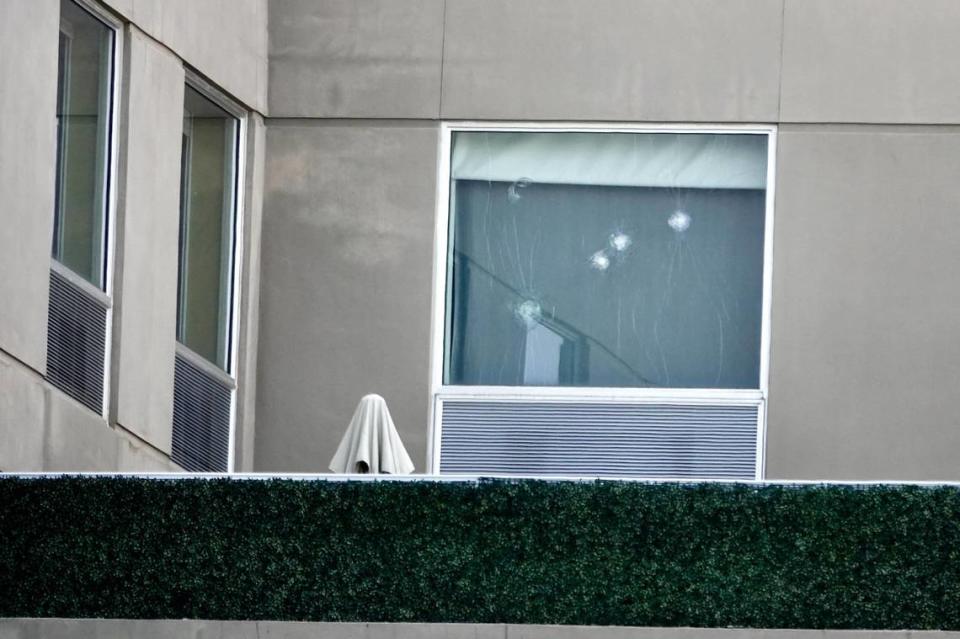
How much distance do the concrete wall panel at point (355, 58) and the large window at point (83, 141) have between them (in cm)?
252

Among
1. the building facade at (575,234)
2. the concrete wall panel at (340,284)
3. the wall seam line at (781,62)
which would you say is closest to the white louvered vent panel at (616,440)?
the building facade at (575,234)

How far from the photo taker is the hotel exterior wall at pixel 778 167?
48.0 ft

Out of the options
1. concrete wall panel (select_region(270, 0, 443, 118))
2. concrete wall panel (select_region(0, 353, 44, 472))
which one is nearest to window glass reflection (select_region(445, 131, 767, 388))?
concrete wall panel (select_region(270, 0, 443, 118))

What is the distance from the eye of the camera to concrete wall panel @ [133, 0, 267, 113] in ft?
44.8

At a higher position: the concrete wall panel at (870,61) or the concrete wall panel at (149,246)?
the concrete wall panel at (870,61)

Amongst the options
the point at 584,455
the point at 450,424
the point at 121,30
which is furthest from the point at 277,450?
the point at 121,30

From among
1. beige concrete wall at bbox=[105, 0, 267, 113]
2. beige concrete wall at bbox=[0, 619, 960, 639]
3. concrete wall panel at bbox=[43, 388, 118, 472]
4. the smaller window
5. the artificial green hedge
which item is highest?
beige concrete wall at bbox=[105, 0, 267, 113]

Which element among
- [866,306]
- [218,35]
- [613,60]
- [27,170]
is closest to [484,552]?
[27,170]

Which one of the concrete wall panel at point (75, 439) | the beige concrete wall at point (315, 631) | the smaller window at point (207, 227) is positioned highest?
the smaller window at point (207, 227)

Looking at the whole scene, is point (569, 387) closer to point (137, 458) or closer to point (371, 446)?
point (371, 446)

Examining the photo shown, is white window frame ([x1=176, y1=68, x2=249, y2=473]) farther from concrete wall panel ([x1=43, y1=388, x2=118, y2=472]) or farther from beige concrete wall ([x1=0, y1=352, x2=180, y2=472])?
concrete wall panel ([x1=43, y1=388, x2=118, y2=472])

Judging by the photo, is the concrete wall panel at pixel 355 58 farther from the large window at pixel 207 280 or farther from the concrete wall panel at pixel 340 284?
the large window at pixel 207 280

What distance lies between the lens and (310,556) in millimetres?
10914

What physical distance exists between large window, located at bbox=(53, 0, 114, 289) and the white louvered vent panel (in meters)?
3.50
